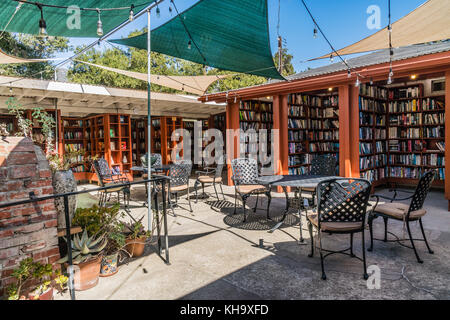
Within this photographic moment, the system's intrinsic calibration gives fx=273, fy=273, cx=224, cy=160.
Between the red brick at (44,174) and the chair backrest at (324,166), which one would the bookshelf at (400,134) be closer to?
the chair backrest at (324,166)

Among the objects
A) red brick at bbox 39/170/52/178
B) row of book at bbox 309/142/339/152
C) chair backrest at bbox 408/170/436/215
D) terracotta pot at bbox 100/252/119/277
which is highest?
row of book at bbox 309/142/339/152

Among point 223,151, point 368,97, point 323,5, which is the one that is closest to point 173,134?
point 223,151

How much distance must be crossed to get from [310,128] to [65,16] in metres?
6.25

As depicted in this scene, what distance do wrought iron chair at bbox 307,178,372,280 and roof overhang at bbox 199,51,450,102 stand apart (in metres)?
3.18

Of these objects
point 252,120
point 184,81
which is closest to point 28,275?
point 184,81

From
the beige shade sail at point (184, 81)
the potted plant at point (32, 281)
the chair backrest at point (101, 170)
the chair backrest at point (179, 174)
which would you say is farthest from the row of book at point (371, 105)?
the potted plant at point (32, 281)

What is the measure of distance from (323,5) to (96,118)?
25.8 ft

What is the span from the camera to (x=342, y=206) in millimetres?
2754

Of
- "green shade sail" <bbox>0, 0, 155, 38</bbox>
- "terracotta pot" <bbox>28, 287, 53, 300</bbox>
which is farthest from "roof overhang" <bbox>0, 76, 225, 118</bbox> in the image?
"terracotta pot" <bbox>28, 287, 53, 300</bbox>

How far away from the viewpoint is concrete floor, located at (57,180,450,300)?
2.38 meters

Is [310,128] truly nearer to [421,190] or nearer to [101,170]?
[421,190]

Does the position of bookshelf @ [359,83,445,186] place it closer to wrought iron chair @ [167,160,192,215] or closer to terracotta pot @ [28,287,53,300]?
wrought iron chair @ [167,160,192,215]

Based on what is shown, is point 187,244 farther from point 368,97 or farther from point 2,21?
point 368,97

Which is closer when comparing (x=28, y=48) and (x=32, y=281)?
(x=32, y=281)
